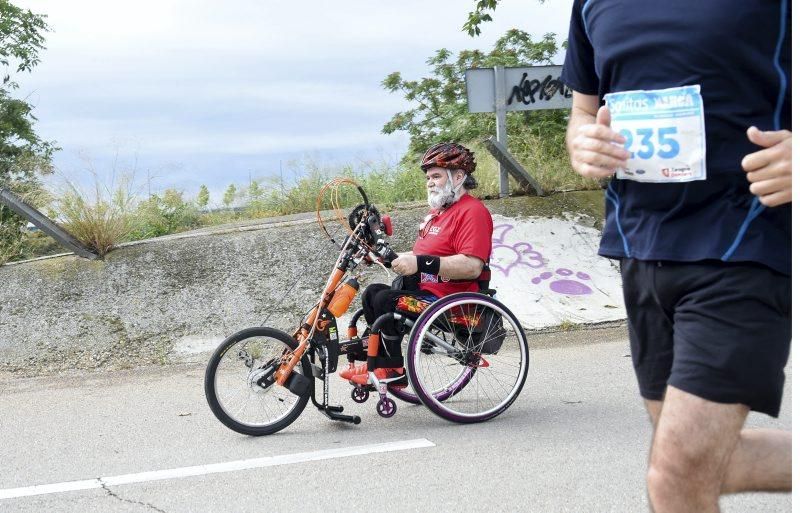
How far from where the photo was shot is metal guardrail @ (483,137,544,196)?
33.4ft

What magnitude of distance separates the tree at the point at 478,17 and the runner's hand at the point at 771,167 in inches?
438

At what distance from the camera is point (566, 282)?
8.88 m

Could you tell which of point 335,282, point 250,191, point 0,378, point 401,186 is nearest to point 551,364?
point 335,282

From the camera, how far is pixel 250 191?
12.8 m

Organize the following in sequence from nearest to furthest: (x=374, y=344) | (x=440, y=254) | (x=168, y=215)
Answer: (x=374, y=344) < (x=440, y=254) < (x=168, y=215)

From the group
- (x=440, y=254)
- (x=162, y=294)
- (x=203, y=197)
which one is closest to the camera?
(x=440, y=254)

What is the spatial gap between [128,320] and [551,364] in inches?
144

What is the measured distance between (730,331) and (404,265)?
10.5 feet

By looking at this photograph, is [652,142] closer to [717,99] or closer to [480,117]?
[717,99]

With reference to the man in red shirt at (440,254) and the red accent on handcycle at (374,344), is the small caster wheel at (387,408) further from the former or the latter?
the red accent on handcycle at (374,344)

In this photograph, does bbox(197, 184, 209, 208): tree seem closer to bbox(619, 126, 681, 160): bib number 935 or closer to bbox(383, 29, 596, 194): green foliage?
bbox(383, 29, 596, 194): green foliage

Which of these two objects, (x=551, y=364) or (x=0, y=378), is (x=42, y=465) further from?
(x=551, y=364)

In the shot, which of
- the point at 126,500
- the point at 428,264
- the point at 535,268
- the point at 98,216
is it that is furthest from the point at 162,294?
the point at 126,500

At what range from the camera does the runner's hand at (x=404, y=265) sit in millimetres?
5184
